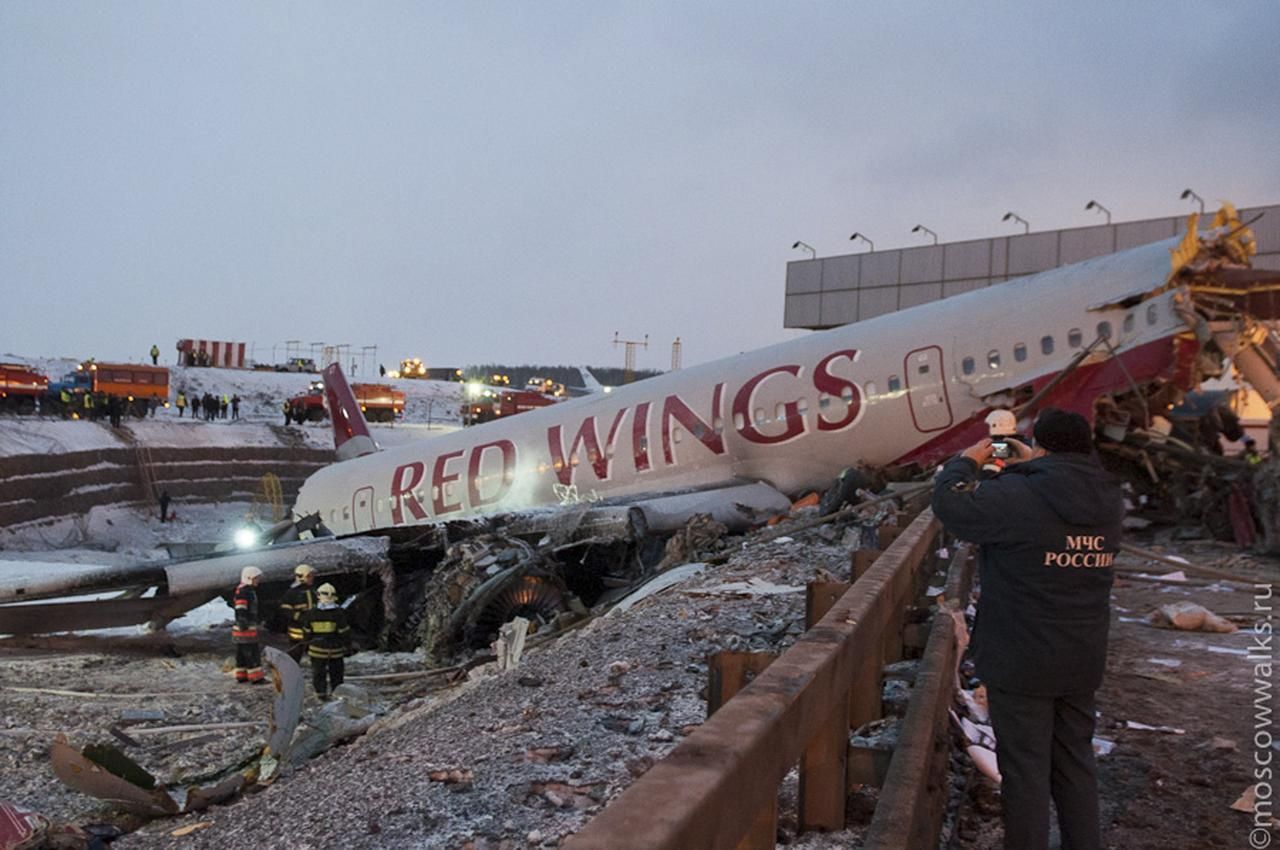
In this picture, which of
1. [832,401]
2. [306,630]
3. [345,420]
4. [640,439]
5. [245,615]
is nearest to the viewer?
[306,630]

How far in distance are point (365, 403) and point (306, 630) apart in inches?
1914

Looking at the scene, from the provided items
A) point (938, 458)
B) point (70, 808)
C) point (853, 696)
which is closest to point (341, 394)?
point (938, 458)

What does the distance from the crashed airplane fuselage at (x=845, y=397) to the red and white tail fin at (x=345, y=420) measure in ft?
18.8

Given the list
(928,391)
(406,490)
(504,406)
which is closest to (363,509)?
(406,490)

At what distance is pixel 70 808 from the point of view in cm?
712

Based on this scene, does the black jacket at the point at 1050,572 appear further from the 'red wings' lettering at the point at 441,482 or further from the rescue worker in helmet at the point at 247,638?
the 'red wings' lettering at the point at 441,482

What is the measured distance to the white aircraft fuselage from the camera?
1280cm

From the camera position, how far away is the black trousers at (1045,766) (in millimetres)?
3398

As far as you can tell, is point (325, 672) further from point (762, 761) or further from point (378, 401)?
point (378, 401)

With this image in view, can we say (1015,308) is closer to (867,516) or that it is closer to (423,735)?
(867,516)

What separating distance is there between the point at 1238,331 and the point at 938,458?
410 centimetres

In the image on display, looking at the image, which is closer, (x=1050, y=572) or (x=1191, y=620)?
(x=1050, y=572)

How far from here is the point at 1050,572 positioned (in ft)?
11.1

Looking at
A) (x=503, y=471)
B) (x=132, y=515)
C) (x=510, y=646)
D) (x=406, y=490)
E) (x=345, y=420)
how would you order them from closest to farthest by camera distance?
(x=510, y=646) < (x=503, y=471) < (x=406, y=490) < (x=345, y=420) < (x=132, y=515)
